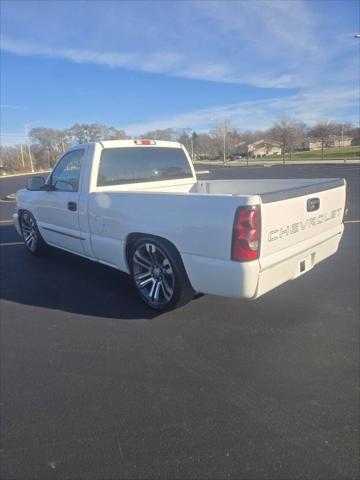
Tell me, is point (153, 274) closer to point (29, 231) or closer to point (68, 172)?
point (68, 172)

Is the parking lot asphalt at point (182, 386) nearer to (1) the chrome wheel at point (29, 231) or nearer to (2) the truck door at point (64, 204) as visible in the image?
(2) the truck door at point (64, 204)

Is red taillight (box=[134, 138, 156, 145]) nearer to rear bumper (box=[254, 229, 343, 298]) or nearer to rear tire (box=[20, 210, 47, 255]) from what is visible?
rear tire (box=[20, 210, 47, 255])

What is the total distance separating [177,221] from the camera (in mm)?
3318

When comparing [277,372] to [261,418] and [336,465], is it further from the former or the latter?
[336,465]

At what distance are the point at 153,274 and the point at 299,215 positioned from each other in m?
1.63

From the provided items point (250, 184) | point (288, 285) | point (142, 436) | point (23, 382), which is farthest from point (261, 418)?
point (250, 184)

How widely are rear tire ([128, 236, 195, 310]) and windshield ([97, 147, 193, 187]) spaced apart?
1.18m

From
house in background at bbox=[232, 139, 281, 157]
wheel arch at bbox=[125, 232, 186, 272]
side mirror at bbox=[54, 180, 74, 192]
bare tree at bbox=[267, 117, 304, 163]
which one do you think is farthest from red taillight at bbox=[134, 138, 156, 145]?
house in background at bbox=[232, 139, 281, 157]

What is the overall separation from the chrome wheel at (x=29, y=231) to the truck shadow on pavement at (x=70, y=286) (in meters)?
0.22

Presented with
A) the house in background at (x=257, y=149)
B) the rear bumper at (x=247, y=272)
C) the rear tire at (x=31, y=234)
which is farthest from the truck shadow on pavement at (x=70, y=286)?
the house in background at (x=257, y=149)

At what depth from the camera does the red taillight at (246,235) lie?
279cm

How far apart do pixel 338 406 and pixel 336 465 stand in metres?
0.51

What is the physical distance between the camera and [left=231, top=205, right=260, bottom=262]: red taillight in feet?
9.14

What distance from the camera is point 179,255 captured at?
3477 millimetres
